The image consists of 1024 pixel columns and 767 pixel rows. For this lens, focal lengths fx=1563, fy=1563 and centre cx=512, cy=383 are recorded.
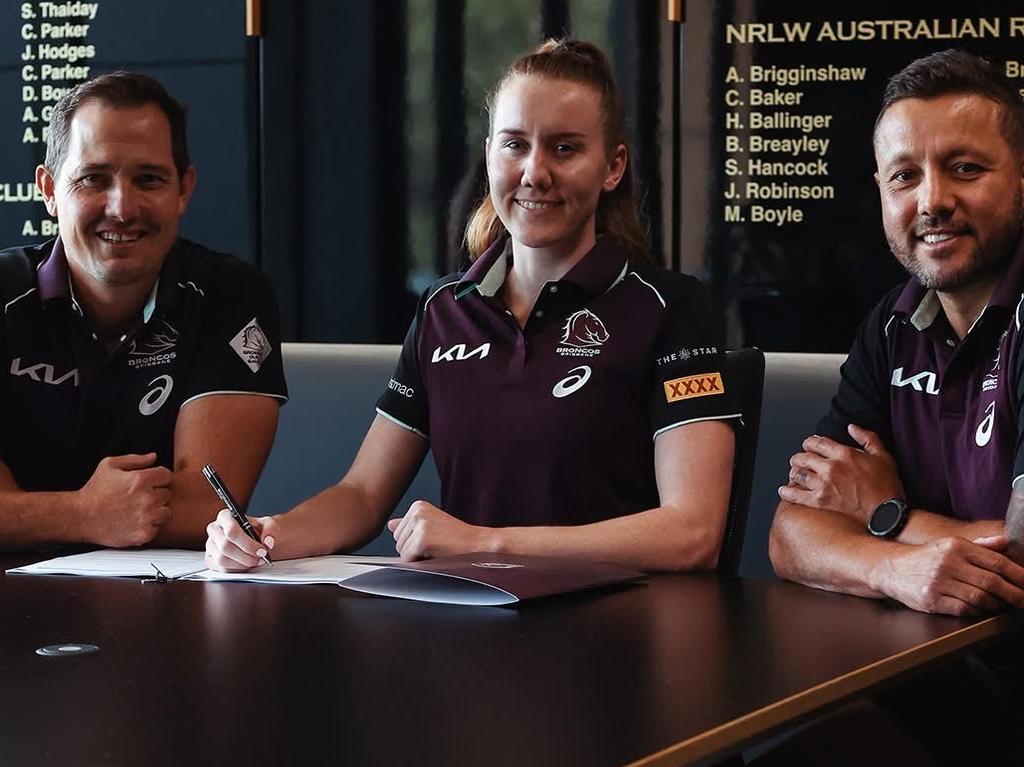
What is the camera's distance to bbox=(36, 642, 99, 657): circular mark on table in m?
1.50

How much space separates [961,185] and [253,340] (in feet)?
3.90

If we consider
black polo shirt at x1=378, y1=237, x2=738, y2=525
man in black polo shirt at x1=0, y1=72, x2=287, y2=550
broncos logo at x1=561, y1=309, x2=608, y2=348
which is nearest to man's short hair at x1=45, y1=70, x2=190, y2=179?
man in black polo shirt at x1=0, y1=72, x2=287, y2=550

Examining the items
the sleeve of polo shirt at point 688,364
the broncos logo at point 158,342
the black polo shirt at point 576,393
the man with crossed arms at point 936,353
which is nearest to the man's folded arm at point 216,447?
the broncos logo at point 158,342

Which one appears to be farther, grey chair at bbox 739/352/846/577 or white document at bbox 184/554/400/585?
grey chair at bbox 739/352/846/577

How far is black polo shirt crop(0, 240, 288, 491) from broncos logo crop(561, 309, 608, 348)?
566 millimetres

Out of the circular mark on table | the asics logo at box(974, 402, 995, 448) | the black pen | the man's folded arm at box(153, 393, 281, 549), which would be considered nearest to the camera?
the circular mark on table

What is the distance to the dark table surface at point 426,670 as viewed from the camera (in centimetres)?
117

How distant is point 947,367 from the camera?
2.21 metres

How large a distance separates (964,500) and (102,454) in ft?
4.58

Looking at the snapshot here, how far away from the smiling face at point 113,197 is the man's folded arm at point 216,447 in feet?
0.92

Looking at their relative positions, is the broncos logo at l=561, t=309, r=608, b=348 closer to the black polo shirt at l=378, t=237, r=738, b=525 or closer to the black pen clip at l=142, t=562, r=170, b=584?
the black polo shirt at l=378, t=237, r=738, b=525

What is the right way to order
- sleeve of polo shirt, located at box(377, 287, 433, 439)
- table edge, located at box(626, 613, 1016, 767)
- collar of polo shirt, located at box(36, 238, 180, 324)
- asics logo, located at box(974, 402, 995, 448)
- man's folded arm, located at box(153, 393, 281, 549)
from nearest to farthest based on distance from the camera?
table edge, located at box(626, 613, 1016, 767)
asics logo, located at box(974, 402, 995, 448)
man's folded arm, located at box(153, 393, 281, 549)
sleeve of polo shirt, located at box(377, 287, 433, 439)
collar of polo shirt, located at box(36, 238, 180, 324)

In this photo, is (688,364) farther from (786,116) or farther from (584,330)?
(786,116)

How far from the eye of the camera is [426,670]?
1.43 meters
